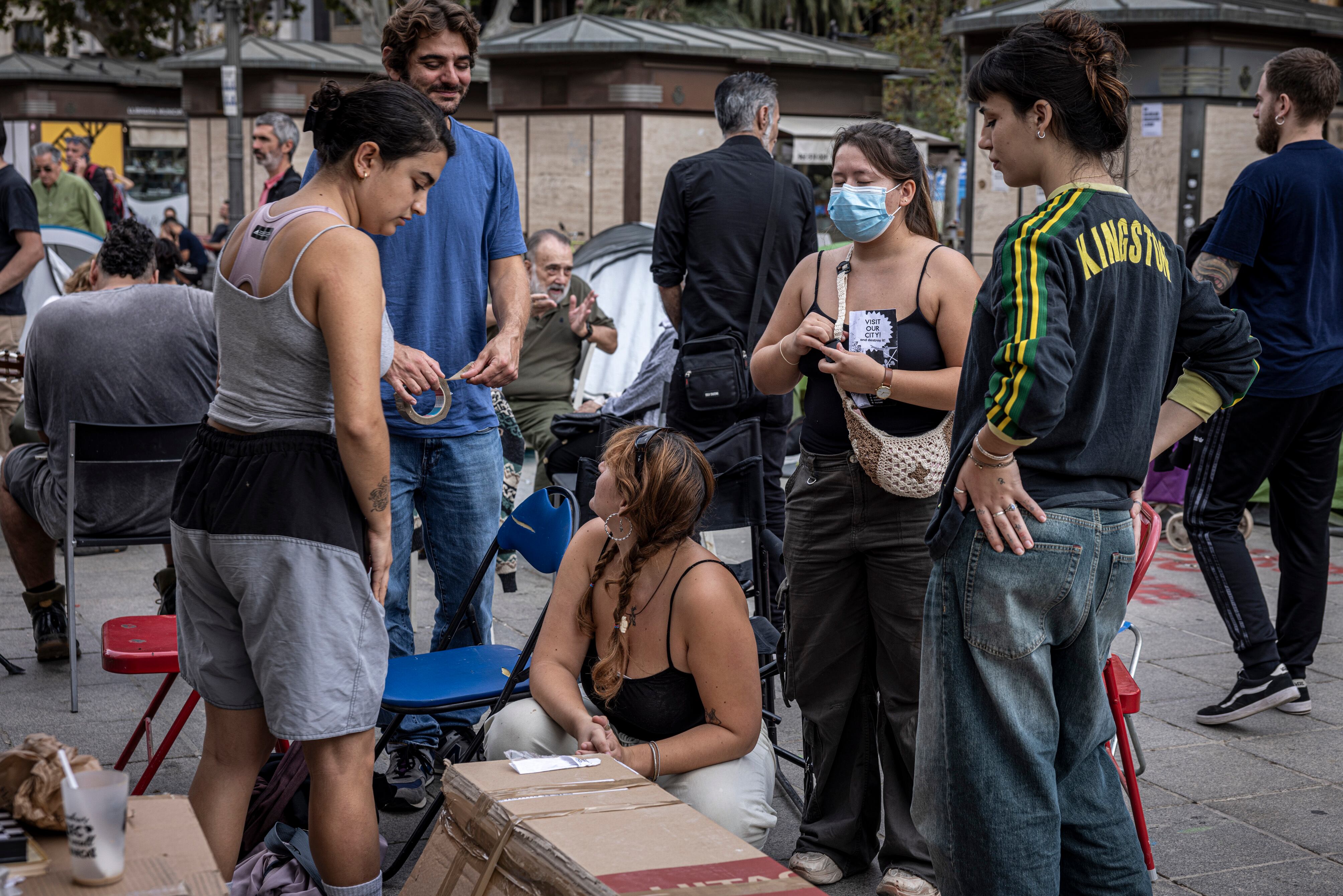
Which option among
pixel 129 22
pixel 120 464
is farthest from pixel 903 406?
pixel 129 22

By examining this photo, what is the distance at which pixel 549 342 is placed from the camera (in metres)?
7.18

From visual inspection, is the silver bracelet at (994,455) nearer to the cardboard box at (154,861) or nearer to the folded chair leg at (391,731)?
the cardboard box at (154,861)

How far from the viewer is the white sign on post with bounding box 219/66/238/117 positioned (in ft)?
56.9

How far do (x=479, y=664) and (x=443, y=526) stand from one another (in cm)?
41

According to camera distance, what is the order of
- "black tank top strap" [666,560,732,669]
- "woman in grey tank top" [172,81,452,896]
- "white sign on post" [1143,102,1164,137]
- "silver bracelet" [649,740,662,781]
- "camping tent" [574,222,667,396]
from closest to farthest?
"woman in grey tank top" [172,81,452,896] < "silver bracelet" [649,740,662,781] < "black tank top strap" [666,560,732,669] < "camping tent" [574,222,667,396] < "white sign on post" [1143,102,1164,137]

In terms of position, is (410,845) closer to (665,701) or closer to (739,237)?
(665,701)

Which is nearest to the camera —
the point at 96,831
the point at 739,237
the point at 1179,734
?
the point at 96,831

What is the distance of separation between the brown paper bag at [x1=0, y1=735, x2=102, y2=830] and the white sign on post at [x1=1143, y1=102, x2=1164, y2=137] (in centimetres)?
933

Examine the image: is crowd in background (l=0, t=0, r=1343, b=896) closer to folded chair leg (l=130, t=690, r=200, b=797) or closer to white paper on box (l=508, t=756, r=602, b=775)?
white paper on box (l=508, t=756, r=602, b=775)

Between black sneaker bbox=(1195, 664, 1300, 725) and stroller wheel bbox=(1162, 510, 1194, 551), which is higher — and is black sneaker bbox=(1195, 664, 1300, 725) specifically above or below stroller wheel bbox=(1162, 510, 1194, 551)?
above

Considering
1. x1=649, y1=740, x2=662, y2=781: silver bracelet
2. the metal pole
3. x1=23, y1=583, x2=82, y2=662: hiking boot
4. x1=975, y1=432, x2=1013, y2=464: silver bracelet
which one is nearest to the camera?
x1=975, y1=432, x2=1013, y2=464: silver bracelet

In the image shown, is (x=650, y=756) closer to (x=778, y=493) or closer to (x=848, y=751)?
(x=848, y=751)

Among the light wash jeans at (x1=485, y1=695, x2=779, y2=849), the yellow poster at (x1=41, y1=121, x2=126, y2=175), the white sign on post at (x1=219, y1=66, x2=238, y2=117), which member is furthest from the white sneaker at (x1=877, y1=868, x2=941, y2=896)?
the yellow poster at (x1=41, y1=121, x2=126, y2=175)

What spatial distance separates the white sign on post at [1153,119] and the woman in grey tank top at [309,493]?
27.0ft
